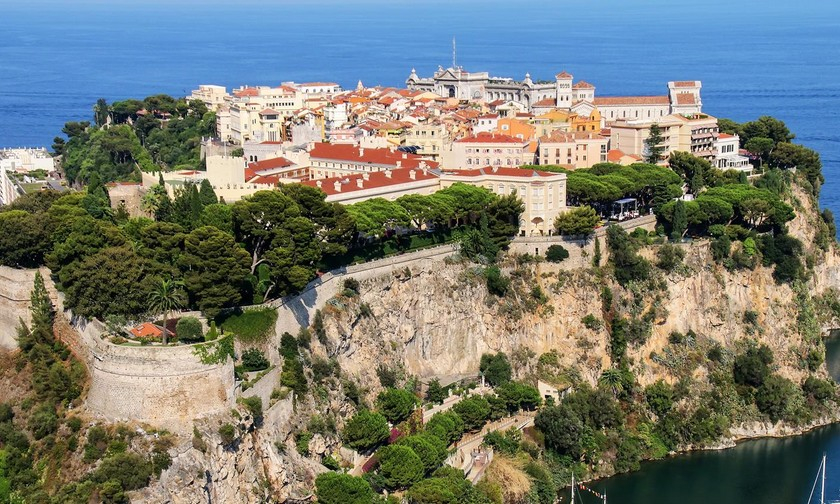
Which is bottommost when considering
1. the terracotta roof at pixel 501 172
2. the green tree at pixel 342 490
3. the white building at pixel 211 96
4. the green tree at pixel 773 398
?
the green tree at pixel 773 398

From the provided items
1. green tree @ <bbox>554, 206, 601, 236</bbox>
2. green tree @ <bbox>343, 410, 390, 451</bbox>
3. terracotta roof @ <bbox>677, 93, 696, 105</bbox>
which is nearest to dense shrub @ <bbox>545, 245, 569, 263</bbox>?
green tree @ <bbox>554, 206, 601, 236</bbox>

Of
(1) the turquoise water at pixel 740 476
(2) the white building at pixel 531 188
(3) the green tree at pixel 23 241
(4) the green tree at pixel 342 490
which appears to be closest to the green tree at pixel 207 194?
(3) the green tree at pixel 23 241

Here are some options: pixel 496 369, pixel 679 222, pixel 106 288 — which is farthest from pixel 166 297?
pixel 679 222

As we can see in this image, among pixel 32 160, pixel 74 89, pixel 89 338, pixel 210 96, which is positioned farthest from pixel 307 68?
pixel 89 338

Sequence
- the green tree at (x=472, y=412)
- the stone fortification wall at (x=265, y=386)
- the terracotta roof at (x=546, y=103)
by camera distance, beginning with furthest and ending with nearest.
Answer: the terracotta roof at (x=546, y=103) < the green tree at (x=472, y=412) < the stone fortification wall at (x=265, y=386)

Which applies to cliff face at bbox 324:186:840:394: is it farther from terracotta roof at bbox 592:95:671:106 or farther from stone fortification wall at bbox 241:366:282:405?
terracotta roof at bbox 592:95:671:106

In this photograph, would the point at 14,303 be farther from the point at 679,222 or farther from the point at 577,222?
the point at 679,222

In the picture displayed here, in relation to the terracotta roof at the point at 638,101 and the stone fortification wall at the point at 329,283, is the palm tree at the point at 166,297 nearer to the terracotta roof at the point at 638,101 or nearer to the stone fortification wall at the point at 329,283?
the stone fortification wall at the point at 329,283
